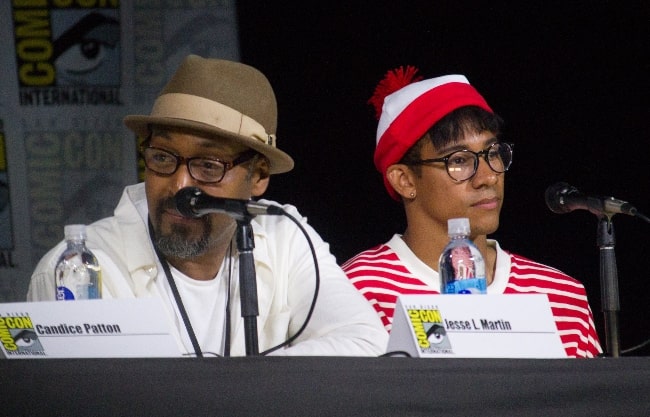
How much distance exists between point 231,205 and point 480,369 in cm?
62

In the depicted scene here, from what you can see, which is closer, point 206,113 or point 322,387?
point 322,387

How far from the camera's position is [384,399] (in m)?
1.61

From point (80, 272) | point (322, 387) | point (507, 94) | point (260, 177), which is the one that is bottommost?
point (322, 387)

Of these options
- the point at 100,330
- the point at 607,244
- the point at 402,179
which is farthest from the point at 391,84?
the point at 100,330

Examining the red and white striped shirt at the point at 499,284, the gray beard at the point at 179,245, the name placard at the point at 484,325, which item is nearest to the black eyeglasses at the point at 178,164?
the gray beard at the point at 179,245

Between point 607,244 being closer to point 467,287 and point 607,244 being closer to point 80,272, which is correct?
point 467,287

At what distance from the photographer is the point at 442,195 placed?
2982 millimetres

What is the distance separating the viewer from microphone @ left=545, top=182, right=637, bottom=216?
242 cm

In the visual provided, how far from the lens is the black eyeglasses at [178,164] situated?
2580mm

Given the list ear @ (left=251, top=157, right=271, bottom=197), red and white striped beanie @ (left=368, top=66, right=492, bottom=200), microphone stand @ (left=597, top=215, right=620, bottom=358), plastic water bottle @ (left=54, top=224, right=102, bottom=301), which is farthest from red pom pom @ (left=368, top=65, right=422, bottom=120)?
plastic water bottle @ (left=54, top=224, right=102, bottom=301)

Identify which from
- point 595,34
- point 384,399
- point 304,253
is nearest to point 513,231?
point 595,34

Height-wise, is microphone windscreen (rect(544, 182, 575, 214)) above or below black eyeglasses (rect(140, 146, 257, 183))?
below

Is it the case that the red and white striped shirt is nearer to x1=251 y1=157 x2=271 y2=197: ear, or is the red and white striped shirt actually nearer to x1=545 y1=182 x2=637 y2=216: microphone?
x1=251 y1=157 x2=271 y2=197: ear

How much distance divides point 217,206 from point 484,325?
56 centimetres
